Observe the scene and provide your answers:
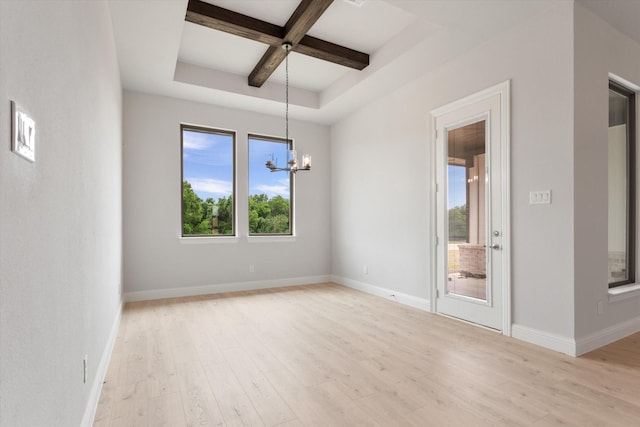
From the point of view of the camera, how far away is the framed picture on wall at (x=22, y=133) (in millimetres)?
920

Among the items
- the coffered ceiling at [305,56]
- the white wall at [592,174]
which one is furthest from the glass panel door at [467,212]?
the coffered ceiling at [305,56]

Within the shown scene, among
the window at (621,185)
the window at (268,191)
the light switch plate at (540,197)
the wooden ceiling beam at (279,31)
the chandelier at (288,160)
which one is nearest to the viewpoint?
the light switch plate at (540,197)

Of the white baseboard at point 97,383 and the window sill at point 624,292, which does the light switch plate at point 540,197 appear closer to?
the window sill at point 624,292

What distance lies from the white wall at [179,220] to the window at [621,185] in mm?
4292

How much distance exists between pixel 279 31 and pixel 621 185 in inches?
163

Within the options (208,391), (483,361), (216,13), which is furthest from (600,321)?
(216,13)

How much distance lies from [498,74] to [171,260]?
499 centimetres

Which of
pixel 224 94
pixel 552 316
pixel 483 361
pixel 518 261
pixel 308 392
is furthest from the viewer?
pixel 224 94

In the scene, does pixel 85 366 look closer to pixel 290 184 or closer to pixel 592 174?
pixel 592 174

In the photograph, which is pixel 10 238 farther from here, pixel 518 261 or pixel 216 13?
pixel 518 261

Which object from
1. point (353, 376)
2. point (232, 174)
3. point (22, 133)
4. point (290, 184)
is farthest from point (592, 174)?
point (232, 174)

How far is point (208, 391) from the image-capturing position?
7.79ft

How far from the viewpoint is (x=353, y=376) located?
101 inches

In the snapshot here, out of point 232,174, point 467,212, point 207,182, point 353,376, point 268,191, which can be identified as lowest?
point 353,376
